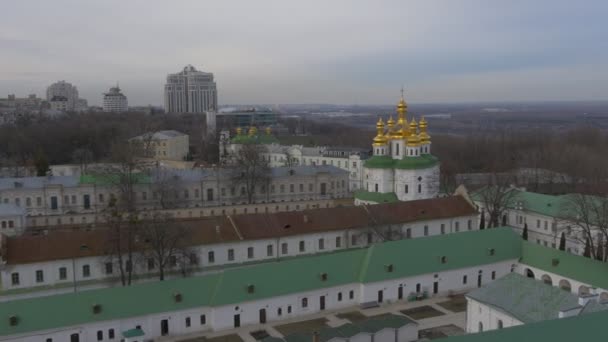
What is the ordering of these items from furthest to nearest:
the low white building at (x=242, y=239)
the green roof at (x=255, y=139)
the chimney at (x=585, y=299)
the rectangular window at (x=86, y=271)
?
the green roof at (x=255, y=139) → the rectangular window at (x=86, y=271) → the low white building at (x=242, y=239) → the chimney at (x=585, y=299)

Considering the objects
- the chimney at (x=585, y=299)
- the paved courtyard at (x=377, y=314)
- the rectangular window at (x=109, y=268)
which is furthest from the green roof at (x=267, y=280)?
the chimney at (x=585, y=299)

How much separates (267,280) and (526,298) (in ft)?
40.7

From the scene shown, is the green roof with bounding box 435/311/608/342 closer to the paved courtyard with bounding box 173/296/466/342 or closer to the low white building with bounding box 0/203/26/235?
the paved courtyard with bounding box 173/296/466/342

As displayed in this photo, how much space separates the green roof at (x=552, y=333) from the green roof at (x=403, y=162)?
91.7 ft

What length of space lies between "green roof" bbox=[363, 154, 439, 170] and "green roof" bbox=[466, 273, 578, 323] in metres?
21.0

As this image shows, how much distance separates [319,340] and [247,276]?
22.2ft

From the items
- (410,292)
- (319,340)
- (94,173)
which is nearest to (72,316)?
(319,340)

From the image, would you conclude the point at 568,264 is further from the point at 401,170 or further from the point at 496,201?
the point at 401,170

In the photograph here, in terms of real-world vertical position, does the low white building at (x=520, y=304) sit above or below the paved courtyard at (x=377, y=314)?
above

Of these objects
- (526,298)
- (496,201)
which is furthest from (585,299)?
(496,201)

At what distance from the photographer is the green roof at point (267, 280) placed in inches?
1027

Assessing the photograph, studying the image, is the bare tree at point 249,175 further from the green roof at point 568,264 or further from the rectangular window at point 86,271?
the green roof at point 568,264

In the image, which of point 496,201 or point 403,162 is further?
point 403,162

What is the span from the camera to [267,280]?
1192 inches
